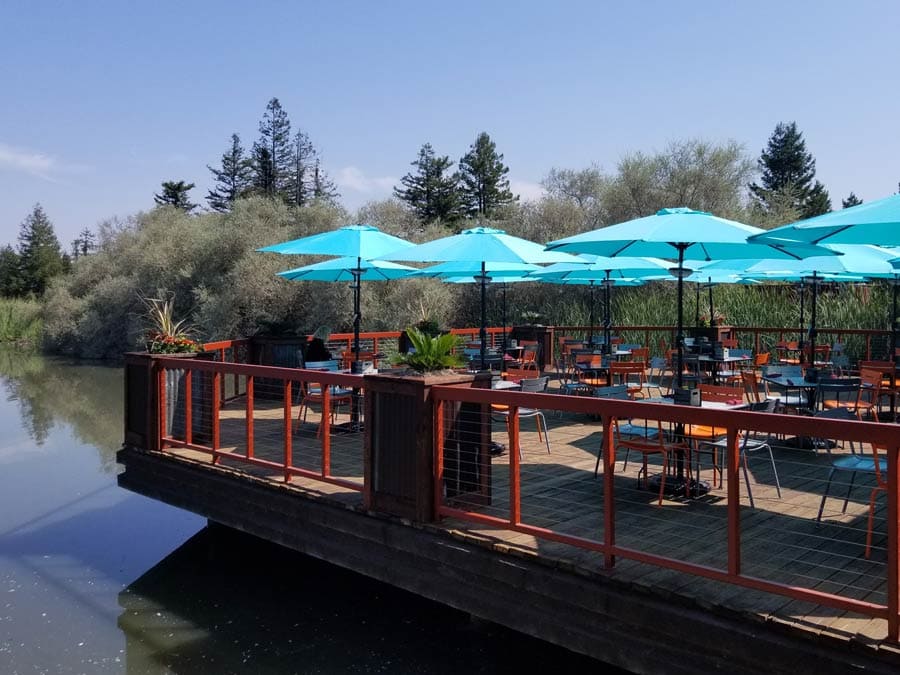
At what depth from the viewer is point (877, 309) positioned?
50.3 ft

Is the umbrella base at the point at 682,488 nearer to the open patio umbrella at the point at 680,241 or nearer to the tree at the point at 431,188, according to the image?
the open patio umbrella at the point at 680,241

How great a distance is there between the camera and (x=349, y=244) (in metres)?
8.64

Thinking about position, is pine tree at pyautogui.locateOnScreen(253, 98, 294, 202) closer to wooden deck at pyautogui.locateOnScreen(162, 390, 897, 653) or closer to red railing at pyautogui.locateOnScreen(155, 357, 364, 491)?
red railing at pyautogui.locateOnScreen(155, 357, 364, 491)

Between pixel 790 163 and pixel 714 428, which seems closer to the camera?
pixel 714 428

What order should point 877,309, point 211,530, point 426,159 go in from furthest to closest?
1. point 426,159
2. point 877,309
3. point 211,530

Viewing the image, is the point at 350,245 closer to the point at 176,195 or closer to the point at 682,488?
the point at 682,488

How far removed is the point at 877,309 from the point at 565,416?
9.51 m

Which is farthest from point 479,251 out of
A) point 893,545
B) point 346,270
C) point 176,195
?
point 176,195

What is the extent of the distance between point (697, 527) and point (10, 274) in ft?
213

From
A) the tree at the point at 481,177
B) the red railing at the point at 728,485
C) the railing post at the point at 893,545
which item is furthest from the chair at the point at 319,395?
the tree at the point at 481,177

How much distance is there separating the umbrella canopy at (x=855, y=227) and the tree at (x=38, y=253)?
5932 centimetres

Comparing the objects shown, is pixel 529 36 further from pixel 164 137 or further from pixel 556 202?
pixel 164 137

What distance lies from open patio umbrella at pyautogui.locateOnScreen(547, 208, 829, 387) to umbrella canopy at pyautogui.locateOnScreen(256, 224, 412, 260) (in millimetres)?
2677

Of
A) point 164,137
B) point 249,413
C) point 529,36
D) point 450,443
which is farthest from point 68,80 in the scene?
point 450,443
